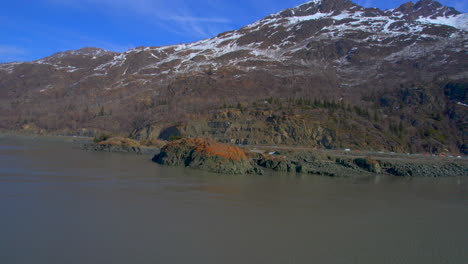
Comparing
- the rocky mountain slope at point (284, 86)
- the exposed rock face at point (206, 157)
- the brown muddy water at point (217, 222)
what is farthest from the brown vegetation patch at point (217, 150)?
the rocky mountain slope at point (284, 86)

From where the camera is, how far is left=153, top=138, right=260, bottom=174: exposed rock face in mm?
25328

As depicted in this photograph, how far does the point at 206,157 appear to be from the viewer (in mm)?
26406

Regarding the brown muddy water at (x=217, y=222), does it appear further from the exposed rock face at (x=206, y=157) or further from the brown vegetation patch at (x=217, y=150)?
the brown vegetation patch at (x=217, y=150)

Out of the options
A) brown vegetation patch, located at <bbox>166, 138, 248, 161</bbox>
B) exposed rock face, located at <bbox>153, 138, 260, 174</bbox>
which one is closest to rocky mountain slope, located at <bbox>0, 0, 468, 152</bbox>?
exposed rock face, located at <bbox>153, 138, 260, 174</bbox>

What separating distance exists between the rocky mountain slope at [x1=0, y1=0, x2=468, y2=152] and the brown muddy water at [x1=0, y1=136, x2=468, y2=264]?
32.7 metres

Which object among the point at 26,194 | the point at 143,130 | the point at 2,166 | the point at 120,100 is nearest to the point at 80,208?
the point at 26,194

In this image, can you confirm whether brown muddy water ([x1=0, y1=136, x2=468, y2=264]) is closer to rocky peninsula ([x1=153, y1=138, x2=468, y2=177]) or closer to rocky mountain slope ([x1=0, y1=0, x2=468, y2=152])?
rocky peninsula ([x1=153, y1=138, x2=468, y2=177])

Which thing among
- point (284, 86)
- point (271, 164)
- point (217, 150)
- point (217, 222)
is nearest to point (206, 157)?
point (217, 150)

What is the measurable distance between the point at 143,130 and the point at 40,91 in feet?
284

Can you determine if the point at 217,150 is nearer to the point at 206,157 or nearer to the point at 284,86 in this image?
the point at 206,157

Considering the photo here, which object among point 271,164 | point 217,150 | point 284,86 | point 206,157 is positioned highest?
point 284,86

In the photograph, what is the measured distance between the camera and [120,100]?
10506 cm

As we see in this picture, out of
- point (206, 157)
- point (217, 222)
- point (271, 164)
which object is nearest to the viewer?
point (217, 222)

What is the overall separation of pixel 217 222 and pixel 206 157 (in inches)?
573
